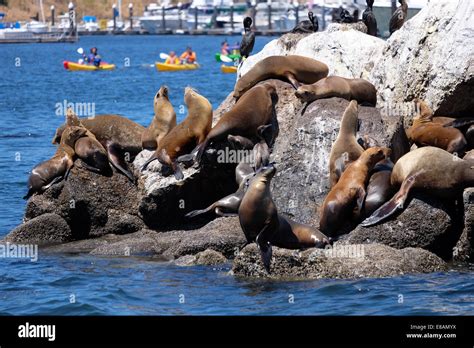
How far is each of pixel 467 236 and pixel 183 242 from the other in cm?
311

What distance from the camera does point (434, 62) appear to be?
43.5 feet

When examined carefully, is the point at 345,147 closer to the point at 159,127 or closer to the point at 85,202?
the point at 159,127

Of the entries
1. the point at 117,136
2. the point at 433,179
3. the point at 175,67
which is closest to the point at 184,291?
the point at 433,179

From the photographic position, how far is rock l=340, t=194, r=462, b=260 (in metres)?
11.2

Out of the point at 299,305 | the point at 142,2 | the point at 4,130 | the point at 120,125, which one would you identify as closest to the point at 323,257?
the point at 299,305

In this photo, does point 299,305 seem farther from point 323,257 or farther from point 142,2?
point 142,2

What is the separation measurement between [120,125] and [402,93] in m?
3.80

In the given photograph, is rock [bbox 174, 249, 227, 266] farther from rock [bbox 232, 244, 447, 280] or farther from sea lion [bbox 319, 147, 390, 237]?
sea lion [bbox 319, 147, 390, 237]

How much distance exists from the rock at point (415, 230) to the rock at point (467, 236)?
0.11m

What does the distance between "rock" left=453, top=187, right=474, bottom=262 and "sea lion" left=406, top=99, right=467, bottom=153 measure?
130 cm

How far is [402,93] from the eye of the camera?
13.8m

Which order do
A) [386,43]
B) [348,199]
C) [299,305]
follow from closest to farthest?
[299,305] → [348,199] → [386,43]

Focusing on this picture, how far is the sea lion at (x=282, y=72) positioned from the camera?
1432 cm

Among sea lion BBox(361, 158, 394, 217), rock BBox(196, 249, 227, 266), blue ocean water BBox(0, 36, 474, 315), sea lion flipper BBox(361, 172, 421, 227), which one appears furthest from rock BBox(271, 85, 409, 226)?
blue ocean water BBox(0, 36, 474, 315)
